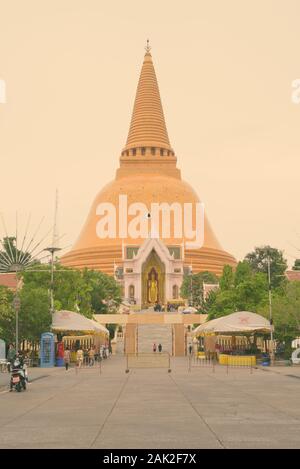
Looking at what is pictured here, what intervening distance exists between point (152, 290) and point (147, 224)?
12.7 m

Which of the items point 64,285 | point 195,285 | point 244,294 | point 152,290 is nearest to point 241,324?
point 244,294

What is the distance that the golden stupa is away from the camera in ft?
365

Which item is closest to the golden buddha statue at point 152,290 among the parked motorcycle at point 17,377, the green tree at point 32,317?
A: the green tree at point 32,317

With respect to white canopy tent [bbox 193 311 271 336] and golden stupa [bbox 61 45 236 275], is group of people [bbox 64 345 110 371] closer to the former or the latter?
white canopy tent [bbox 193 311 271 336]

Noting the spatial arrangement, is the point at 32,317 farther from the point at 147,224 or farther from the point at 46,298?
the point at 147,224

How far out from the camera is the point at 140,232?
111m

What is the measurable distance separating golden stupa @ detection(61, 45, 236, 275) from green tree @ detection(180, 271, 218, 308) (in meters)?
7.99

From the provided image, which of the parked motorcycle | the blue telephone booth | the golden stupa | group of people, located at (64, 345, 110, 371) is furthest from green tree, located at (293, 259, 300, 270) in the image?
the parked motorcycle

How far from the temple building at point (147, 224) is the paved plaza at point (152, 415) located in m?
73.6

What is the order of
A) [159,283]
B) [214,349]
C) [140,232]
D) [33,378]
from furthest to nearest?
[140,232] → [159,283] → [214,349] → [33,378]

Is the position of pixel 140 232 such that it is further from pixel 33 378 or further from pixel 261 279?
pixel 33 378

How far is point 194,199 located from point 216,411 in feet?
332

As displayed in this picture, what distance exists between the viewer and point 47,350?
151 ft
